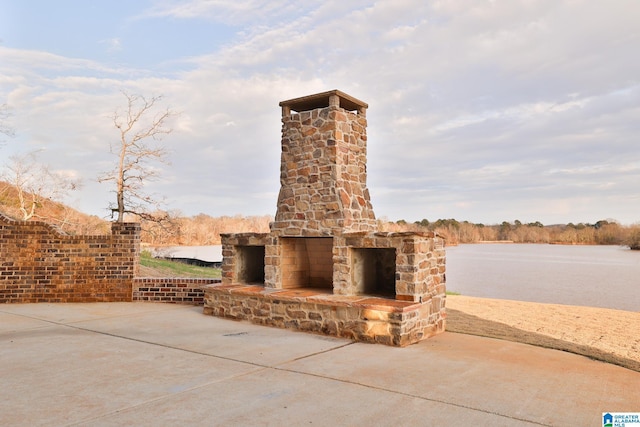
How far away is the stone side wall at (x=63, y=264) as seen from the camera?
7.89 metres

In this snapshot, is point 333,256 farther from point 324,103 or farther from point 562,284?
point 562,284

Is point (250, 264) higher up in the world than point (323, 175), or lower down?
lower down

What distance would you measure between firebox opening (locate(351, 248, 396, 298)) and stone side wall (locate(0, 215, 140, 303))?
437 cm

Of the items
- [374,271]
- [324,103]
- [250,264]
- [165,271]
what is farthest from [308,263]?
[165,271]

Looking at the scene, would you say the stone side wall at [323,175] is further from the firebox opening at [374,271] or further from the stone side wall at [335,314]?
the stone side wall at [335,314]

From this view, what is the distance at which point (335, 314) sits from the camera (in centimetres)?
Answer: 560

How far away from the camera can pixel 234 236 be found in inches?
283

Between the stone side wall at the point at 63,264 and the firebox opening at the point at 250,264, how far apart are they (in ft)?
7.07

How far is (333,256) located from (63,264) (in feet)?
17.4

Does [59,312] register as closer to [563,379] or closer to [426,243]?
[426,243]

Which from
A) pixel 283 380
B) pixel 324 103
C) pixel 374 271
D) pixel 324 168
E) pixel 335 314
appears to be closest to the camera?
pixel 283 380

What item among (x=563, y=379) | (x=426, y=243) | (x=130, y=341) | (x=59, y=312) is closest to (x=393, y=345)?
(x=426, y=243)

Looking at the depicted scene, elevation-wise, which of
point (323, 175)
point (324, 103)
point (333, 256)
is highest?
point (324, 103)

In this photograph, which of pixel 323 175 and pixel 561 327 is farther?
pixel 561 327
